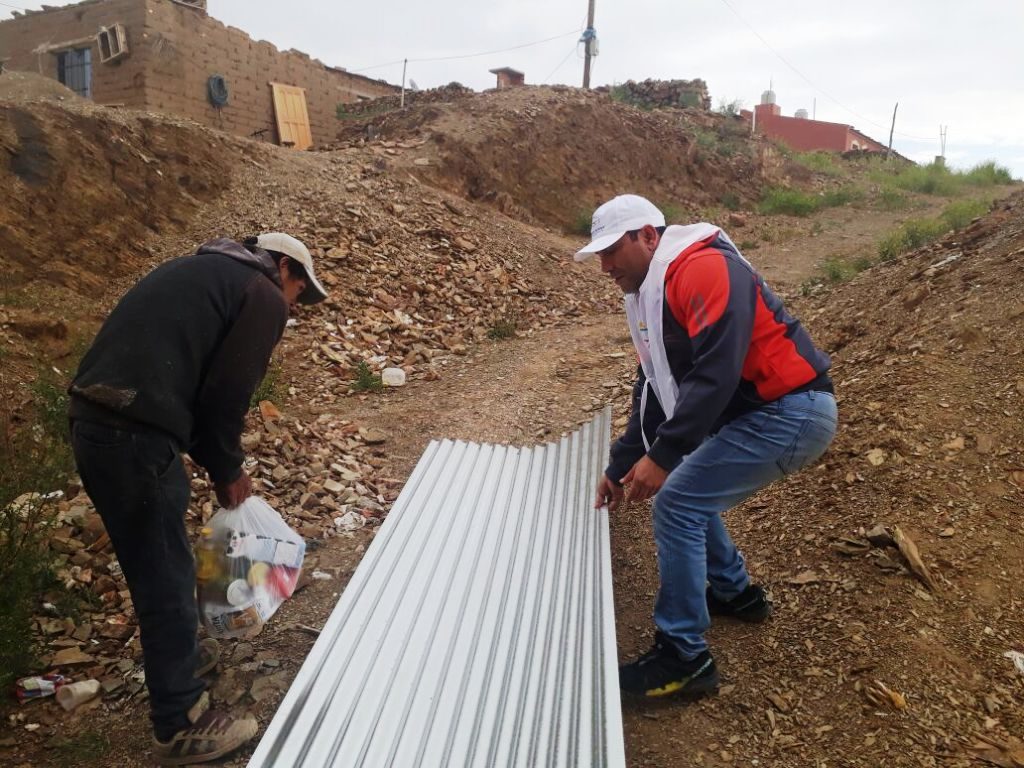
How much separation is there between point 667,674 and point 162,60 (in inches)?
477

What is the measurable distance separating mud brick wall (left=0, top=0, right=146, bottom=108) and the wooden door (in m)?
2.47

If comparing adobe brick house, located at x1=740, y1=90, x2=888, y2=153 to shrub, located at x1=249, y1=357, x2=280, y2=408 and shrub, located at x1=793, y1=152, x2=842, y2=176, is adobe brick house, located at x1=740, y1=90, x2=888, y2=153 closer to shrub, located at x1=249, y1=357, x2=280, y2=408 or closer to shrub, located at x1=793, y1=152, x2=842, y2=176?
shrub, located at x1=793, y1=152, x2=842, y2=176

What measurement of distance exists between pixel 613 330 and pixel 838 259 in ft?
14.6

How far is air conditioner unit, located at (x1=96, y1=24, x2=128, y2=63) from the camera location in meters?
11.0

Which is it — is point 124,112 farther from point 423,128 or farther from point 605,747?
point 605,747

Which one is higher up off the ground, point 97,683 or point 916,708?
point 916,708

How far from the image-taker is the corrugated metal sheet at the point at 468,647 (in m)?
1.88

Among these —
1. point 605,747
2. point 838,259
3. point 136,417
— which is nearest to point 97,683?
point 136,417

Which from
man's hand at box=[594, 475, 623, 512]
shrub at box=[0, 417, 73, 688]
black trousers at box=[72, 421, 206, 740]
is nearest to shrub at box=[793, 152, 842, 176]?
man's hand at box=[594, 475, 623, 512]

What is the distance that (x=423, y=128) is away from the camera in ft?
39.7

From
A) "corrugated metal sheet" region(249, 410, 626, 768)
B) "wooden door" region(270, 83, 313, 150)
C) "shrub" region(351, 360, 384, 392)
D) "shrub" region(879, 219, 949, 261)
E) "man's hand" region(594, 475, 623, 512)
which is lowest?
"corrugated metal sheet" region(249, 410, 626, 768)

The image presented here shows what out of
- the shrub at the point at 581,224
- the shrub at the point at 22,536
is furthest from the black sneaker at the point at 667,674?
the shrub at the point at 581,224

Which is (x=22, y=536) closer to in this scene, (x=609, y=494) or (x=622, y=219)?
(x=609, y=494)

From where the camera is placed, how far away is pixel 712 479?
2.32 m
